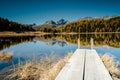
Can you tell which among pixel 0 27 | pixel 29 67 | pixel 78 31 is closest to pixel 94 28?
pixel 78 31

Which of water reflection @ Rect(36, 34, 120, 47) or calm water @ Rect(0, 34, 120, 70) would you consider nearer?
calm water @ Rect(0, 34, 120, 70)

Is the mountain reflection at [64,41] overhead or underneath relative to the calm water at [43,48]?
overhead

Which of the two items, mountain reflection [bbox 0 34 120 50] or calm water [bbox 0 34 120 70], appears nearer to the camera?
calm water [bbox 0 34 120 70]

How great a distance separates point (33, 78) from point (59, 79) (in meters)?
3.70

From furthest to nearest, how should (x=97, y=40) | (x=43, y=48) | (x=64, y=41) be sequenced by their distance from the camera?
(x=64, y=41), (x=97, y=40), (x=43, y=48)

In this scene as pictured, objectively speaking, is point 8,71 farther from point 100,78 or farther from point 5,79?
point 100,78

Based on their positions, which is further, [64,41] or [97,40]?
[64,41]

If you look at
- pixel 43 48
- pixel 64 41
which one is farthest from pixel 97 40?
pixel 43 48

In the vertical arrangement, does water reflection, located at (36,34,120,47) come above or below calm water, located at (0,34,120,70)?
above

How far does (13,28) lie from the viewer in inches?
3396

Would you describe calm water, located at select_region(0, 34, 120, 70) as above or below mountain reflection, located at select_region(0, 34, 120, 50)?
below

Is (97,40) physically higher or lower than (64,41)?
higher

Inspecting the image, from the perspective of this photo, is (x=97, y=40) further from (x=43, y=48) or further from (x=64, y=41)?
(x=43, y=48)

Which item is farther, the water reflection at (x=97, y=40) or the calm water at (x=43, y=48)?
the water reflection at (x=97, y=40)
